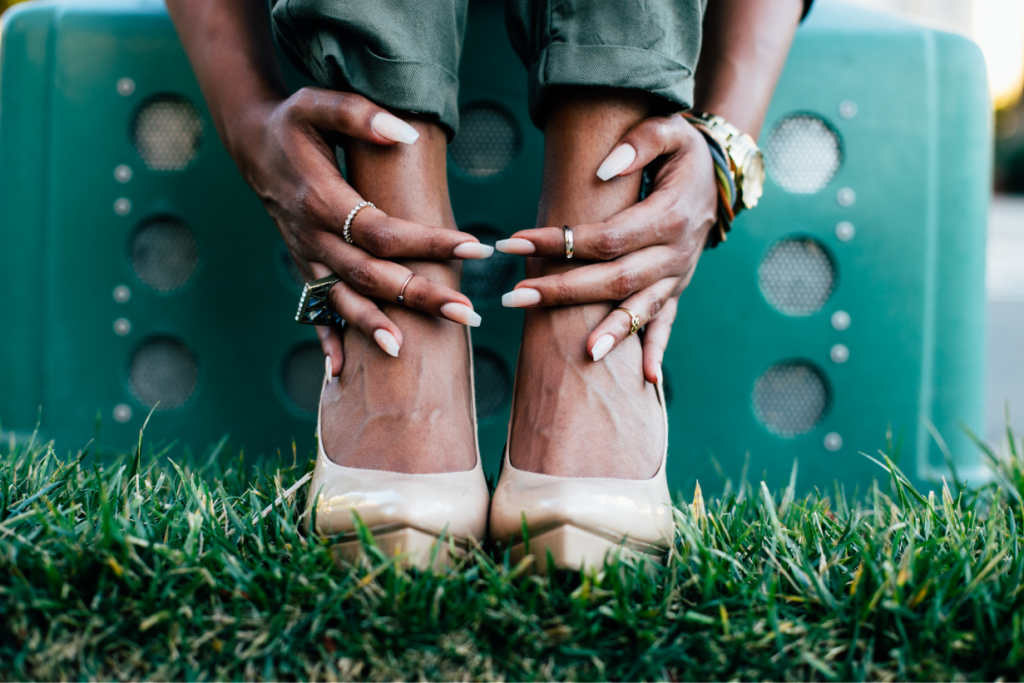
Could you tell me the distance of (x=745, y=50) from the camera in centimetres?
88

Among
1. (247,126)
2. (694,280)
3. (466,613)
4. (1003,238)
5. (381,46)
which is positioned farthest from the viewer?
(1003,238)

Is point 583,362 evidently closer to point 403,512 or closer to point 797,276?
point 403,512

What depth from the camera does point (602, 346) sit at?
0.69 metres

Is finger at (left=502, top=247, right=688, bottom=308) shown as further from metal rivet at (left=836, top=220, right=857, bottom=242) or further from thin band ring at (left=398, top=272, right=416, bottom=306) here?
metal rivet at (left=836, top=220, right=857, bottom=242)

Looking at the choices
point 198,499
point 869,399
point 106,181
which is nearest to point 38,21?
point 106,181

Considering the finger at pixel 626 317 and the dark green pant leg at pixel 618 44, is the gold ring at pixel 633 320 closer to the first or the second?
the finger at pixel 626 317

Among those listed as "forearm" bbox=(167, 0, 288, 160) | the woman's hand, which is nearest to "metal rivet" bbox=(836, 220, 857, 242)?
the woman's hand

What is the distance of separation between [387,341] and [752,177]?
507 millimetres

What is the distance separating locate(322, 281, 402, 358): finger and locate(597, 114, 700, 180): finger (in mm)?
273

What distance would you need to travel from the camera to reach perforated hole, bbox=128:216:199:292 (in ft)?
3.41

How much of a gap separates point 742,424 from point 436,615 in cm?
66

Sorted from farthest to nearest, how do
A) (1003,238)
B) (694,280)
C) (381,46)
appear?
(1003,238) < (694,280) < (381,46)

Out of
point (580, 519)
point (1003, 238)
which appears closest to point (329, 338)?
point (580, 519)

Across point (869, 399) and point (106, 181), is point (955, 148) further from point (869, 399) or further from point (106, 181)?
point (106, 181)
